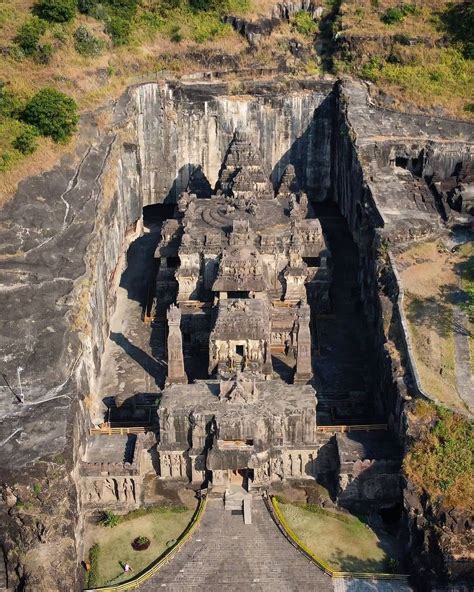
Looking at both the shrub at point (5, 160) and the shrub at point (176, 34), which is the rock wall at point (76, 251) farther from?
the shrub at point (176, 34)

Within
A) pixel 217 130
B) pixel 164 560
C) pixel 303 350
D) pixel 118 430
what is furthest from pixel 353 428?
pixel 217 130

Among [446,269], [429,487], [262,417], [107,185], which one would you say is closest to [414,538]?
[429,487]

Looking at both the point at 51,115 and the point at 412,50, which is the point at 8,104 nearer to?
the point at 51,115

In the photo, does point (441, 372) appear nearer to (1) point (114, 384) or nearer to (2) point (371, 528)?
(2) point (371, 528)

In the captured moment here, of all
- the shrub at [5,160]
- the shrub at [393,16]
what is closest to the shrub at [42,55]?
the shrub at [5,160]

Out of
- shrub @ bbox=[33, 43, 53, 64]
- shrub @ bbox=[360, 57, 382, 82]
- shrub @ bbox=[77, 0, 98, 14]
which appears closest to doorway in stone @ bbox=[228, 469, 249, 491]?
shrub @ bbox=[360, 57, 382, 82]

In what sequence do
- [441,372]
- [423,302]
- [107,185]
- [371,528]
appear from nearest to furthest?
1. [371,528]
2. [441,372]
3. [423,302]
4. [107,185]

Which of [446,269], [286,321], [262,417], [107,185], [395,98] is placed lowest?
[262,417]
